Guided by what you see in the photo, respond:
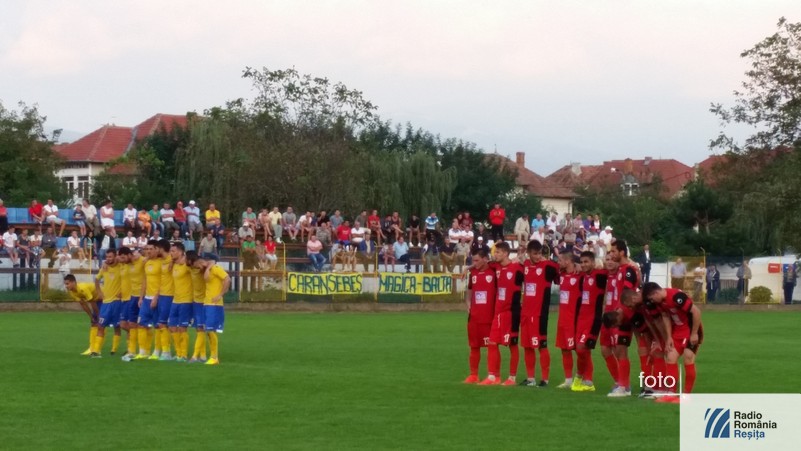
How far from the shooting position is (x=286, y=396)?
614 inches

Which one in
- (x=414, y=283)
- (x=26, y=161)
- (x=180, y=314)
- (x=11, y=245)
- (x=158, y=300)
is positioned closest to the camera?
(x=180, y=314)

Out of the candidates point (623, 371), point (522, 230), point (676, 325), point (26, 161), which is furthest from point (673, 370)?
point (26, 161)

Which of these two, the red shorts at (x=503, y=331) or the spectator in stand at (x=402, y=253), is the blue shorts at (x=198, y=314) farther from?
the spectator in stand at (x=402, y=253)

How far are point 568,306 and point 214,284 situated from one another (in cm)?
673

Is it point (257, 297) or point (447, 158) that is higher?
point (447, 158)

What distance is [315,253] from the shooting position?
138 ft

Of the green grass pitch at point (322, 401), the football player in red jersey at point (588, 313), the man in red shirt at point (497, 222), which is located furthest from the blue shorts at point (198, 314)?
the man in red shirt at point (497, 222)

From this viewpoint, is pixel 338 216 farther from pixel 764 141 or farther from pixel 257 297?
pixel 764 141

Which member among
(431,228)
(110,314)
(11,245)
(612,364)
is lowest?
(612,364)

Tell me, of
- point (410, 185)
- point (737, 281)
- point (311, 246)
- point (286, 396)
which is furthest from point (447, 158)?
point (286, 396)

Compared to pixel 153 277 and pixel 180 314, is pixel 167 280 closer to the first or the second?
pixel 153 277

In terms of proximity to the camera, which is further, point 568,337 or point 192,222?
point 192,222

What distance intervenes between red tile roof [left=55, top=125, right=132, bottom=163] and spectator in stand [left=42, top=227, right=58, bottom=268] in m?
61.5

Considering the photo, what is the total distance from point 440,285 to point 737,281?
41.1 feet
